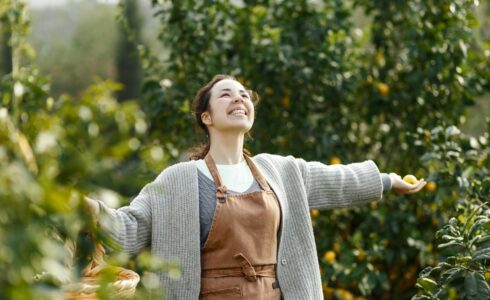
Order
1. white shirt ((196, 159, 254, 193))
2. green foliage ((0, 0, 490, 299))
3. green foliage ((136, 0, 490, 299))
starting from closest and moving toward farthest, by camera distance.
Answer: white shirt ((196, 159, 254, 193)) → green foliage ((0, 0, 490, 299)) → green foliage ((136, 0, 490, 299))

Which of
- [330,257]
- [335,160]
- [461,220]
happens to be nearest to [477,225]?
[461,220]

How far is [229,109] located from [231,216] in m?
0.36

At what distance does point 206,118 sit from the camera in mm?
2500

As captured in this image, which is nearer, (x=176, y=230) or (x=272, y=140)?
(x=176, y=230)

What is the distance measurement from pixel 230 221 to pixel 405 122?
2.10 metres

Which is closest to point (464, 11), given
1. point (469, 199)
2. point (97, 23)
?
point (469, 199)

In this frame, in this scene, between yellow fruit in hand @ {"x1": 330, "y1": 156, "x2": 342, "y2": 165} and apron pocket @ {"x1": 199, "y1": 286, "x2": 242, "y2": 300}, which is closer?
apron pocket @ {"x1": 199, "y1": 286, "x2": 242, "y2": 300}

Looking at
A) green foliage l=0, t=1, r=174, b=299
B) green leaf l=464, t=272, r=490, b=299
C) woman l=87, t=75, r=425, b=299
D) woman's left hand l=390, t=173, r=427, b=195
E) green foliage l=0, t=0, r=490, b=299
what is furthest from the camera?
green foliage l=0, t=0, r=490, b=299

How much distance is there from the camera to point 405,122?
4.11 meters

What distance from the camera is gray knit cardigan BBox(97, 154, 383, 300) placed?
7.34 feet

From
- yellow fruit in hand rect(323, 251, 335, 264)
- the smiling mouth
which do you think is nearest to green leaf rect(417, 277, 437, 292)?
the smiling mouth

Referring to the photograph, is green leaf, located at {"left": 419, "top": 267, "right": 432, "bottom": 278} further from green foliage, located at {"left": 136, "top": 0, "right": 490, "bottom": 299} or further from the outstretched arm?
green foliage, located at {"left": 136, "top": 0, "right": 490, "bottom": 299}

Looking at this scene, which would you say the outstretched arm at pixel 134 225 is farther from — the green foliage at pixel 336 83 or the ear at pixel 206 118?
the green foliage at pixel 336 83

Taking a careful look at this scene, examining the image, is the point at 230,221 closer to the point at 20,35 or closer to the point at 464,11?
the point at 20,35
